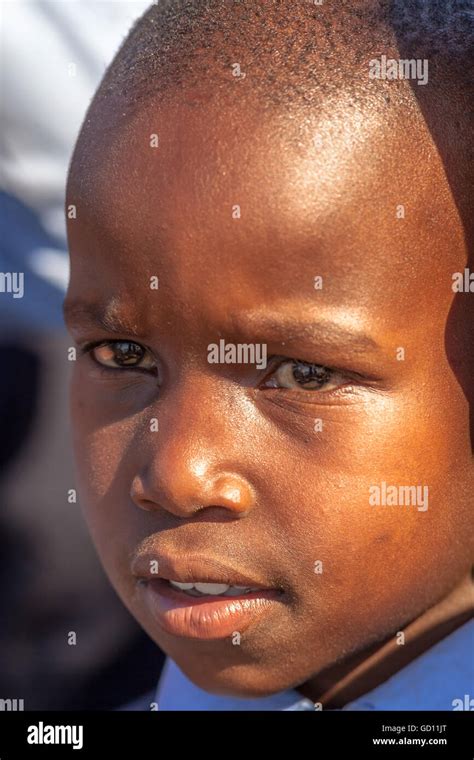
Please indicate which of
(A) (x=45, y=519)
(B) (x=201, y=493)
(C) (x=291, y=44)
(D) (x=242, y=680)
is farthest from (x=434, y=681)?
(A) (x=45, y=519)

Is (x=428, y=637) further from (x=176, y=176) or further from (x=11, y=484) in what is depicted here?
(x=11, y=484)

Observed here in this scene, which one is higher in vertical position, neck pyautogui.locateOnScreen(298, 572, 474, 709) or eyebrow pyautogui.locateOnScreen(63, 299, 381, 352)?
eyebrow pyautogui.locateOnScreen(63, 299, 381, 352)

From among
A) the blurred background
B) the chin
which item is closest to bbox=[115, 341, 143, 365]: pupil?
the chin

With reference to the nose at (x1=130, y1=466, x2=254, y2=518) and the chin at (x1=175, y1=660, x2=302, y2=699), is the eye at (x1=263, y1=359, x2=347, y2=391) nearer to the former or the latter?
the nose at (x1=130, y1=466, x2=254, y2=518)

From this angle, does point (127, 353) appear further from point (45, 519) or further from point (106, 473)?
point (45, 519)

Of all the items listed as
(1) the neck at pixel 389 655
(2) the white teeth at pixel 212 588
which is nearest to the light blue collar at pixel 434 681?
(1) the neck at pixel 389 655

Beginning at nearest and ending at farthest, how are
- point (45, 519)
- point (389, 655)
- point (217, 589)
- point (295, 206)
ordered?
point (295, 206) → point (217, 589) → point (389, 655) → point (45, 519)
